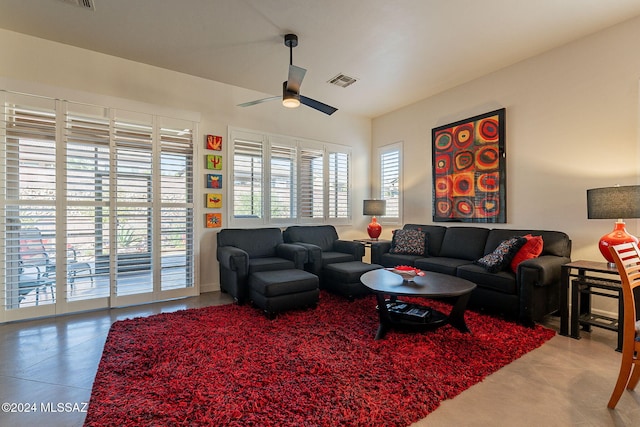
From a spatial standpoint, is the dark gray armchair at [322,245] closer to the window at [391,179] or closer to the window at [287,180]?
the window at [287,180]

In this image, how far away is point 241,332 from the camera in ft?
8.91

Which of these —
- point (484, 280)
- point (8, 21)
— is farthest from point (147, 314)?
point (484, 280)

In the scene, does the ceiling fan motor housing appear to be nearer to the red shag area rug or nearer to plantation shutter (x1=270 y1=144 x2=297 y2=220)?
plantation shutter (x1=270 y1=144 x2=297 y2=220)

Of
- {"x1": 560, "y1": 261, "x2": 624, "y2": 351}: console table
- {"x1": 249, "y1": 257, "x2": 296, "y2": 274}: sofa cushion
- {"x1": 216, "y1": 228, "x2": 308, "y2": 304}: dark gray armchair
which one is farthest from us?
{"x1": 249, "y1": 257, "x2": 296, "y2": 274}: sofa cushion

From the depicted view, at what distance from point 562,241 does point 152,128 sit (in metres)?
5.00

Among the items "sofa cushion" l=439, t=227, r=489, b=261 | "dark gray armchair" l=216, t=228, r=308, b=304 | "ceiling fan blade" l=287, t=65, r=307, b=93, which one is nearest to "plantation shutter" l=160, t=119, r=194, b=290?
"dark gray armchair" l=216, t=228, r=308, b=304

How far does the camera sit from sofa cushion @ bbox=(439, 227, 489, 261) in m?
3.85

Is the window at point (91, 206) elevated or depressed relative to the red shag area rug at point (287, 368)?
elevated

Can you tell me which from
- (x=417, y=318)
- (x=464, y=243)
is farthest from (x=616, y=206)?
(x=417, y=318)

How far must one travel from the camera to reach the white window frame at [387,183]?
5.40m

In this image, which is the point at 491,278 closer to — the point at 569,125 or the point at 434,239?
the point at 434,239

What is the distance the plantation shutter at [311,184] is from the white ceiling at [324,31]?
1.46 metres

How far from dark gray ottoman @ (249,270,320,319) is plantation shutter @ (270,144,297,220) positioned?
1.59 metres

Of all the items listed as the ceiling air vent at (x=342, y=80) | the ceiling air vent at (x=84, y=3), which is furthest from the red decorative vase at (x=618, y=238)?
the ceiling air vent at (x=84, y=3)
